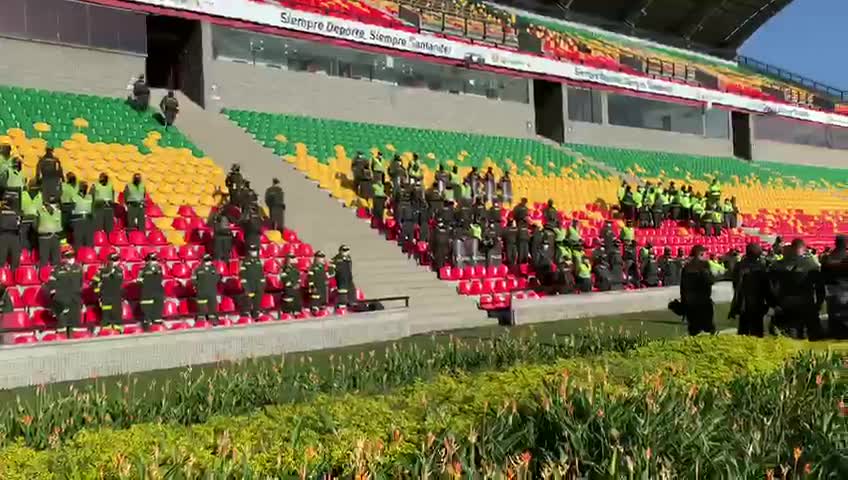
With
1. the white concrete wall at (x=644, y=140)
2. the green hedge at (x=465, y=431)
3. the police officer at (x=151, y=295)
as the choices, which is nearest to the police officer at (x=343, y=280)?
the police officer at (x=151, y=295)

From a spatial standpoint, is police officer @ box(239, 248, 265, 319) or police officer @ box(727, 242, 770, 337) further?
police officer @ box(239, 248, 265, 319)

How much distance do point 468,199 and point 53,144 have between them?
982 cm

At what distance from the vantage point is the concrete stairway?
56.0ft

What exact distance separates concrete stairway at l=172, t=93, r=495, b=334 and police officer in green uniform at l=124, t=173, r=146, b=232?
149 inches

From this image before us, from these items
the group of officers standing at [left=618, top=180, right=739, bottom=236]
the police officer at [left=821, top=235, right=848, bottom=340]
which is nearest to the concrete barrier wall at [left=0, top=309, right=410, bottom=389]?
the police officer at [left=821, top=235, right=848, bottom=340]

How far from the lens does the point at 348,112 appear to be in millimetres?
27234

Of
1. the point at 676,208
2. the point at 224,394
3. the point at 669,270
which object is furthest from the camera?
the point at 676,208

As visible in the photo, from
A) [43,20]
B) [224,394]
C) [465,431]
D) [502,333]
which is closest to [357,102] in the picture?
[43,20]

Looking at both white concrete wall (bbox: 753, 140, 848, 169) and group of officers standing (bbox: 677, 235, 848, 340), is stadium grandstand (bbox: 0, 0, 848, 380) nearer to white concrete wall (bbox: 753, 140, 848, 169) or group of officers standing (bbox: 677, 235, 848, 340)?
white concrete wall (bbox: 753, 140, 848, 169)

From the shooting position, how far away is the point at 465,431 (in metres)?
4.86

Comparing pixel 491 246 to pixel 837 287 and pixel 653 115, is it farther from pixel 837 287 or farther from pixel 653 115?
pixel 653 115

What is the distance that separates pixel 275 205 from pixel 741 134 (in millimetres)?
33106

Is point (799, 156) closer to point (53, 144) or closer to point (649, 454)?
point (53, 144)

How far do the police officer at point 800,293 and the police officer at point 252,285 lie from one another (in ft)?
27.1
